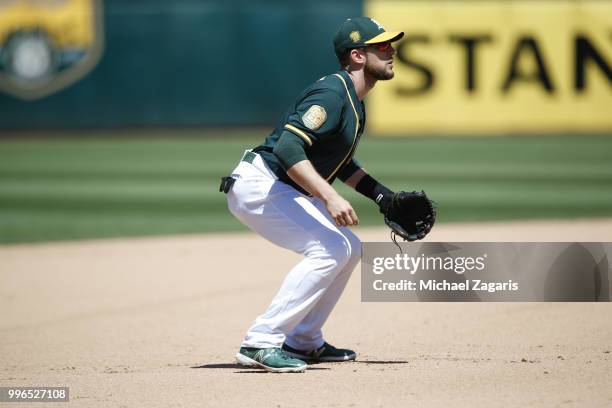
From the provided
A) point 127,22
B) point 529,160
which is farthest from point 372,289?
point 127,22

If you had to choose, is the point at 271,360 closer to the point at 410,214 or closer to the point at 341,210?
the point at 341,210

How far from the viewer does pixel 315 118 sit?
459 centimetres

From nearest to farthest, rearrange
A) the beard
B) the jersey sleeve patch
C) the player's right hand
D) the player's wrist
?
the player's right hand → the jersey sleeve patch → the beard → the player's wrist

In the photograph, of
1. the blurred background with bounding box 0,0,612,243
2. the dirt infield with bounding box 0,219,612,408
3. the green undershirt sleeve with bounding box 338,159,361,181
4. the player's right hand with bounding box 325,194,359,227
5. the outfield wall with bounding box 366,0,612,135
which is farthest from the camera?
the outfield wall with bounding box 366,0,612,135

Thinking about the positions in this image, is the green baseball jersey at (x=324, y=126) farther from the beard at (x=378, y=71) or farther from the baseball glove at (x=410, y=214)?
the baseball glove at (x=410, y=214)

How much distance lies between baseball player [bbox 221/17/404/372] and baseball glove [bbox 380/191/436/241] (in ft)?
0.67

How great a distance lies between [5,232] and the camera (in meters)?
10.0

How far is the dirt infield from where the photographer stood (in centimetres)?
435

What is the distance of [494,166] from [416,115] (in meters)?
3.56

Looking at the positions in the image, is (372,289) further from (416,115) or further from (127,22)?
(127,22)

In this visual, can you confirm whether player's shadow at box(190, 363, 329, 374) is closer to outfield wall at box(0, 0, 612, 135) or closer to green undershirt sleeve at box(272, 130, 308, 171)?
green undershirt sleeve at box(272, 130, 308, 171)

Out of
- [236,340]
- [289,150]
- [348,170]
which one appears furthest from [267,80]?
[289,150]

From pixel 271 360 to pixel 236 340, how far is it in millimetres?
985

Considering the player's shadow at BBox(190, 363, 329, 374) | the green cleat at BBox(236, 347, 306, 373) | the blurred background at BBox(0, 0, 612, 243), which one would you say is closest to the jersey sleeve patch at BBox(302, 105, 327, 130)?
the green cleat at BBox(236, 347, 306, 373)
